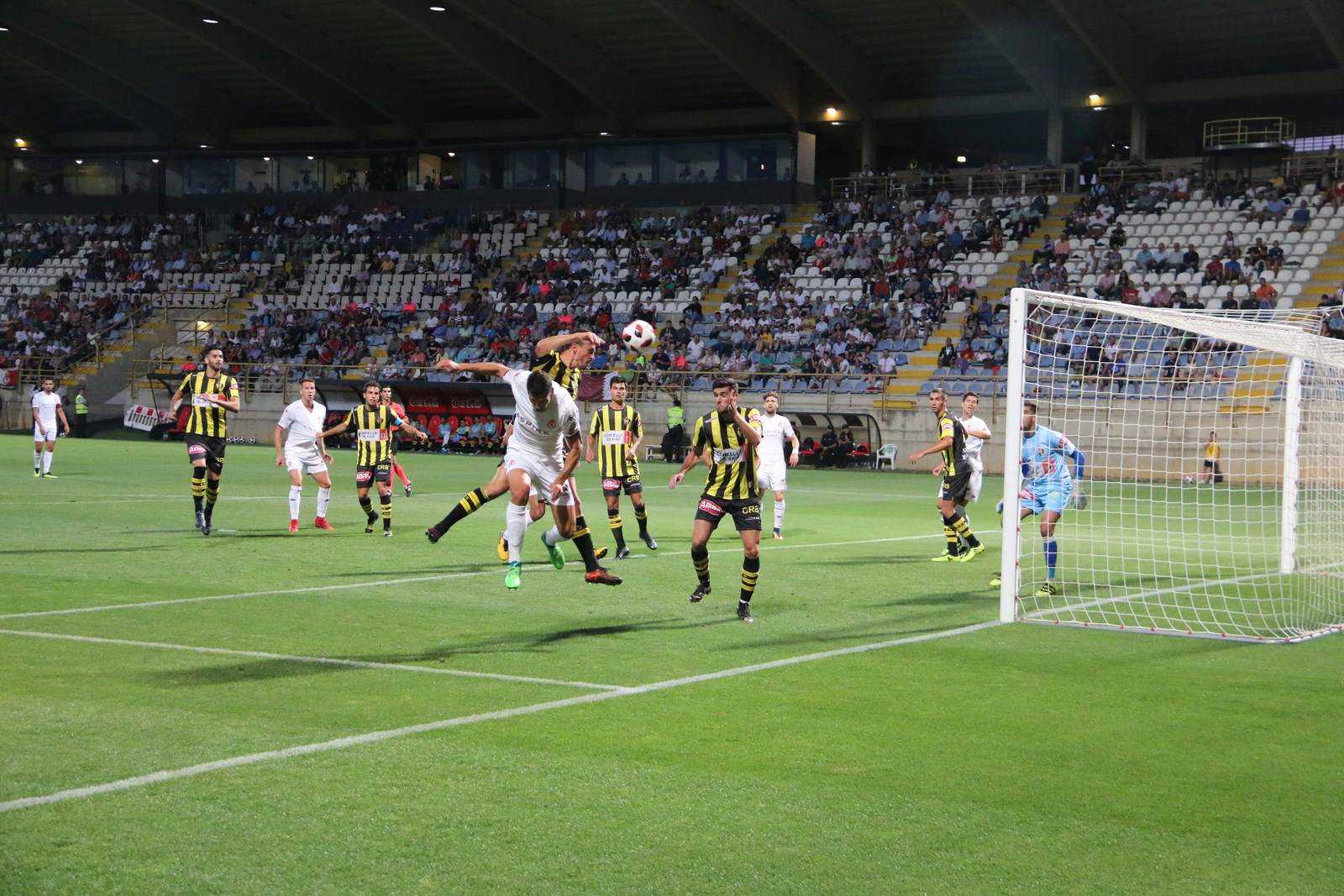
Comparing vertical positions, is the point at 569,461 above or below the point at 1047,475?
above

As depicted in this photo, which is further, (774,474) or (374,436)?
(774,474)

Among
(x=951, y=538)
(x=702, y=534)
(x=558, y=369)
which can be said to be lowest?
(x=951, y=538)

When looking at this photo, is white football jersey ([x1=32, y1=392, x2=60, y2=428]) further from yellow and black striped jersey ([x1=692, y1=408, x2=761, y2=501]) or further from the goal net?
yellow and black striped jersey ([x1=692, y1=408, x2=761, y2=501])

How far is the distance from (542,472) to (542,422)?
483 mm

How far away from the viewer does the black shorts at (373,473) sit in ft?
62.3

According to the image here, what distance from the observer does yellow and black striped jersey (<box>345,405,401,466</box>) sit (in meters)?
19.2

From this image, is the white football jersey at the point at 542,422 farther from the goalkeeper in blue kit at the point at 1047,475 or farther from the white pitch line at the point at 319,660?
the goalkeeper in blue kit at the point at 1047,475

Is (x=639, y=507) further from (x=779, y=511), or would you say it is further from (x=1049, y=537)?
(x=1049, y=537)

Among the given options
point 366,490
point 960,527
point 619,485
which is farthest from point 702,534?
point 366,490

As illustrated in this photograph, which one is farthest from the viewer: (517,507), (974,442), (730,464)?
(974,442)

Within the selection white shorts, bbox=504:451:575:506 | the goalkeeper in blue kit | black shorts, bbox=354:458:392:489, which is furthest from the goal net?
black shorts, bbox=354:458:392:489

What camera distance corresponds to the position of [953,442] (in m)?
17.0

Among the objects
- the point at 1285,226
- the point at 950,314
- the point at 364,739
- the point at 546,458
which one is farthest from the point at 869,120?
the point at 364,739

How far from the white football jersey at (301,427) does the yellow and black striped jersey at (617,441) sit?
4.24 metres
